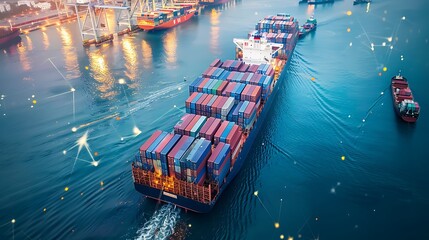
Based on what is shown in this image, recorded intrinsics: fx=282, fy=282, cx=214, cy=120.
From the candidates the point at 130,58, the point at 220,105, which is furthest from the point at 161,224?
the point at 130,58

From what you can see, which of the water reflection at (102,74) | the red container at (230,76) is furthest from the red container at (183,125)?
the water reflection at (102,74)

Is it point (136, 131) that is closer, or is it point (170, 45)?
point (136, 131)

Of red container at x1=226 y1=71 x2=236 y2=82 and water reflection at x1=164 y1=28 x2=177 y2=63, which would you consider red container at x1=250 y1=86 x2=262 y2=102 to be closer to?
red container at x1=226 y1=71 x2=236 y2=82

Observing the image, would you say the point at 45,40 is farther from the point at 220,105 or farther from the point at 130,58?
the point at 220,105

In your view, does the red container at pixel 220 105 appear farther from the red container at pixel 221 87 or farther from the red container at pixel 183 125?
the red container at pixel 183 125

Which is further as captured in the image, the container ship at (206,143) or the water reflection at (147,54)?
the water reflection at (147,54)

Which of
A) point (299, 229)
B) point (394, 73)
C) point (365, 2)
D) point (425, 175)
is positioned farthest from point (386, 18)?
point (299, 229)

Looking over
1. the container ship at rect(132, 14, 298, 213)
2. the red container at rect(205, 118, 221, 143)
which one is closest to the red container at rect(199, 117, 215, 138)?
the container ship at rect(132, 14, 298, 213)
